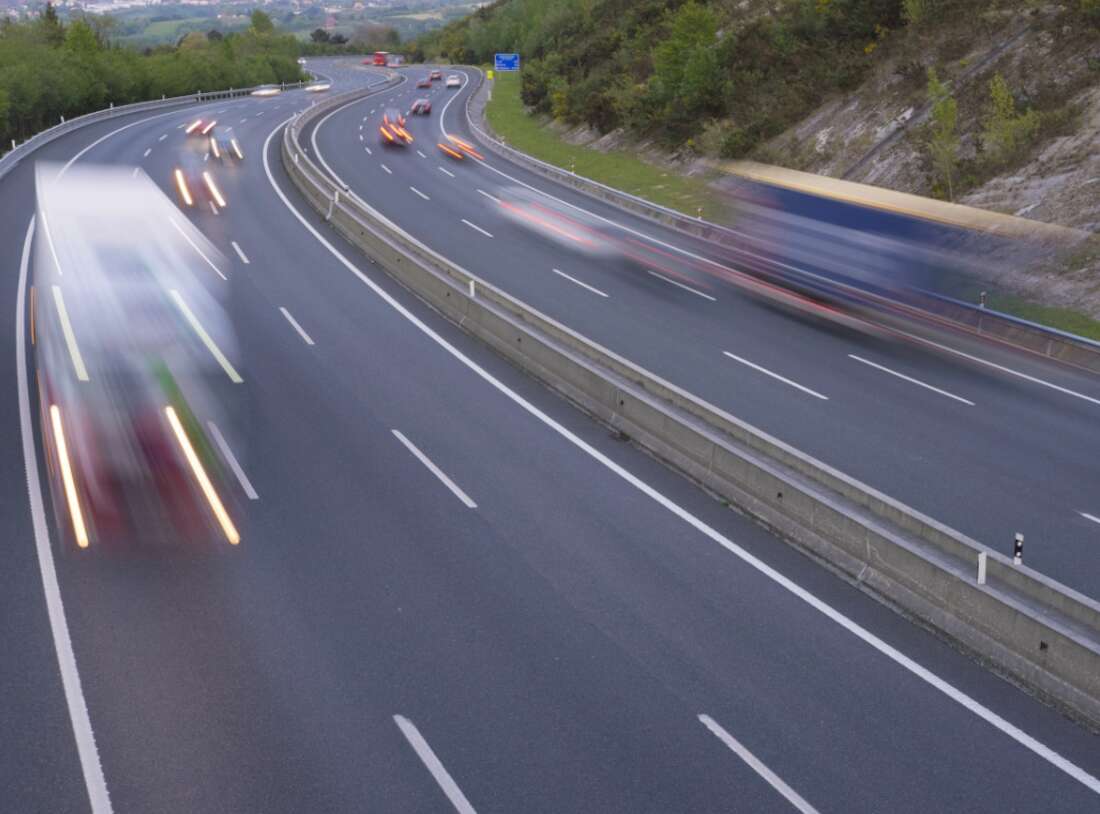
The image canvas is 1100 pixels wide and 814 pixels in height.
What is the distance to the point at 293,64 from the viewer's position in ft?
414

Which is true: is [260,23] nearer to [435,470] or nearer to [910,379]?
[910,379]

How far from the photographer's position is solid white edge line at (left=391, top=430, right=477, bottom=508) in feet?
52.3

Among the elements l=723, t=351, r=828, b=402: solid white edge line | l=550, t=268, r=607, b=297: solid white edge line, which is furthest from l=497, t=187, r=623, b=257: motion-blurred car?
l=723, t=351, r=828, b=402: solid white edge line

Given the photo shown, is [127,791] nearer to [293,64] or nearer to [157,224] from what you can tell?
[157,224]

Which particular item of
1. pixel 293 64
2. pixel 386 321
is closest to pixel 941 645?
pixel 386 321

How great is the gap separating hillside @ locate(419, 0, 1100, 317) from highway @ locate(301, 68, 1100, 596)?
→ 6.49m

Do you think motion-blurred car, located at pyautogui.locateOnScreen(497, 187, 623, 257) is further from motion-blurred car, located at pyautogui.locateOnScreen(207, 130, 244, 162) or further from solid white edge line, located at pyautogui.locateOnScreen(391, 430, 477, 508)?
solid white edge line, located at pyautogui.locateOnScreen(391, 430, 477, 508)

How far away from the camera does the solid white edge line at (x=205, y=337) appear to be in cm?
2130

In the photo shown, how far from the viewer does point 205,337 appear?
930 inches

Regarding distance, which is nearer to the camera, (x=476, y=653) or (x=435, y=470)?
(x=476, y=653)

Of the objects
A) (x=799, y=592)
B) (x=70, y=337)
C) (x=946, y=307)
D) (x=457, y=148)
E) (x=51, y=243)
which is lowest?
(x=946, y=307)

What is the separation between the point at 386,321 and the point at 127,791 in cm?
1653

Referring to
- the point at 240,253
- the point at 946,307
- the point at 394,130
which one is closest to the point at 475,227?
the point at 240,253

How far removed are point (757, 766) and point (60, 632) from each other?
7701mm
